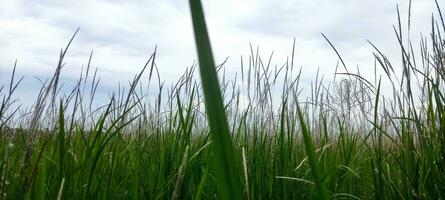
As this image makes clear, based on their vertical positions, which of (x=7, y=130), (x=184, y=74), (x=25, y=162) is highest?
(x=184, y=74)

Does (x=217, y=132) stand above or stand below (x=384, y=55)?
below

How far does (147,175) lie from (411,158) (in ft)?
3.17

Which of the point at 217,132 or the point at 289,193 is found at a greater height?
the point at 217,132

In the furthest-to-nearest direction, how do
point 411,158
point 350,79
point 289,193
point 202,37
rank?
1. point 350,79
2. point 289,193
3. point 411,158
4. point 202,37

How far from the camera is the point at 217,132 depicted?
198 mm

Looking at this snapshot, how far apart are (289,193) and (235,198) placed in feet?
5.60

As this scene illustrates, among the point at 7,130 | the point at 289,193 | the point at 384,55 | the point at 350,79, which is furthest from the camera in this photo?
the point at 350,79

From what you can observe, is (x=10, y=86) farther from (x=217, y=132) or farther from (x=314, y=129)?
(x=314, y=129)

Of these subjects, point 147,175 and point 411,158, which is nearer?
point 411,158

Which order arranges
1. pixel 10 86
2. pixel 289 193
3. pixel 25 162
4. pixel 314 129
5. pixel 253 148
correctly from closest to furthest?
pixel 25 162 → pixel 10 86 → pixel 289 193 → pixel 253 148 → pixel 314 129

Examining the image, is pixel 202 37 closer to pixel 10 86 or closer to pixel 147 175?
pixel 10 86

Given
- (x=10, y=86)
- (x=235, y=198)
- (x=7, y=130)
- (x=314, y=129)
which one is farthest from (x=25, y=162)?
(x=314, y=129)

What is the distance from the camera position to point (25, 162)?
1.26 m

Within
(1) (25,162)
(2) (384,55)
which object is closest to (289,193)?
(2) (384,55)
